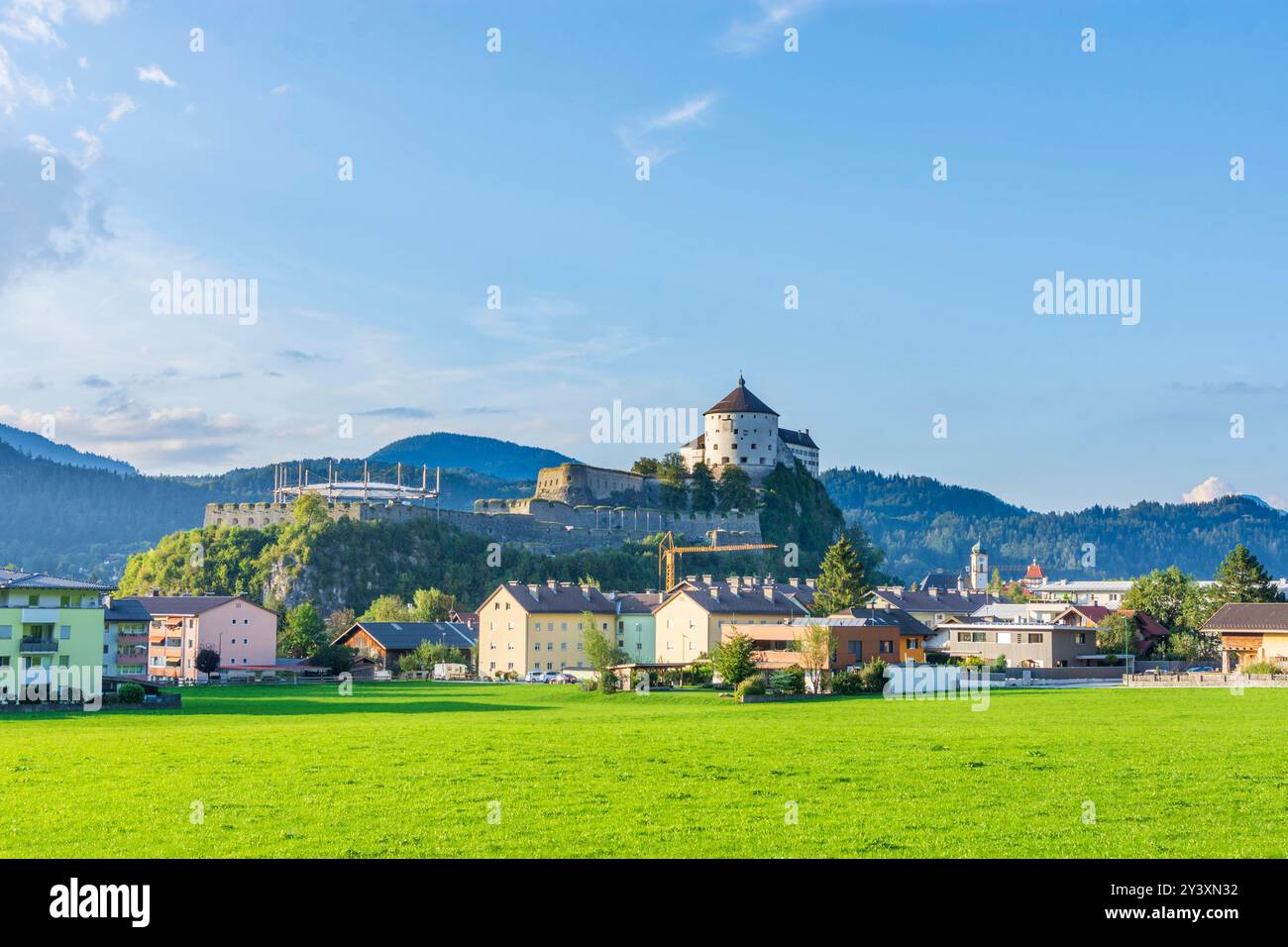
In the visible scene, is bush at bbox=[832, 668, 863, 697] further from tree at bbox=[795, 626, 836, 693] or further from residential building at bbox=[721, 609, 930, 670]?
residential building at bbox=[721, 609, 930, 670]

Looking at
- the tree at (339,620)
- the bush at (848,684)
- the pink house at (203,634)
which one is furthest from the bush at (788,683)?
the tree at (339,620)

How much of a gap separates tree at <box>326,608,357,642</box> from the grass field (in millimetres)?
74475

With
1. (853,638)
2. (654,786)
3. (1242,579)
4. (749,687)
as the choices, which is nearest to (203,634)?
(853,638)

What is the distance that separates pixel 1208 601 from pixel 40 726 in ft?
253

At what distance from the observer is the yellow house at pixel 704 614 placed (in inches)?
3211

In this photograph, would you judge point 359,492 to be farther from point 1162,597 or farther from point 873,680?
point 873,680

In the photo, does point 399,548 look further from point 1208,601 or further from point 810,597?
point 1208,601

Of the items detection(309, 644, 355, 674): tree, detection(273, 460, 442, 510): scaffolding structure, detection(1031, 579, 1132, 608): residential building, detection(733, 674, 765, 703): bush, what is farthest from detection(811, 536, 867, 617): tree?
detection(1031, 579, 1132, 608): residential building

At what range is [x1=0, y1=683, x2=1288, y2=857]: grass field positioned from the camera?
54.3ft

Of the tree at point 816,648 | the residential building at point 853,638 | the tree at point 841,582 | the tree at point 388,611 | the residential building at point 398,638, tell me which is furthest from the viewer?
the tree at point 388,611

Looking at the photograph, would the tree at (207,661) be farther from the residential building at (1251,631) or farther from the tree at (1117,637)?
the residential building at (1251,631)

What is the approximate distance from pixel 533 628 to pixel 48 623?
34990 mm

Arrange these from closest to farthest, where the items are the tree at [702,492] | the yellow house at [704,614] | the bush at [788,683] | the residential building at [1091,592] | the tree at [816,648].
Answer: the bush at [788,683] → the tree at [816,648] → the yellow house at [704,614] → the tree at [702,492] → the residential building at [1091,592]

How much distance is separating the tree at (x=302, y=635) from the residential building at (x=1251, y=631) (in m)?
55.1
